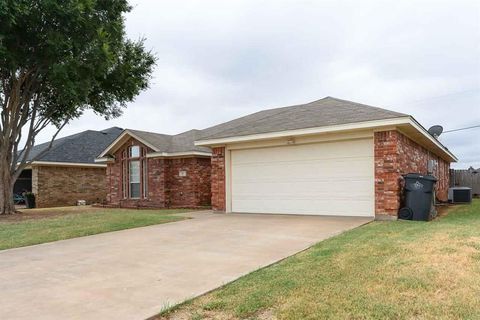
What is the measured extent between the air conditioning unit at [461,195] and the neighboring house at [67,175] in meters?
19.4

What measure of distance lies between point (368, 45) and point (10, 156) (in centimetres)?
1468

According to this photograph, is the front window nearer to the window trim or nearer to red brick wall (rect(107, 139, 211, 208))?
the window trim

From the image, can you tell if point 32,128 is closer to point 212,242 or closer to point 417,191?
point 212,242

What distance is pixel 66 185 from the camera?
22438 millimetres

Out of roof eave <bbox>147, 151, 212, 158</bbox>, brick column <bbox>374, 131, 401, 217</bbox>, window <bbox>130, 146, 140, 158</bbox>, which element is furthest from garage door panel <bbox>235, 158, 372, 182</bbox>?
window <bbox>130, 146, 140, 158</bbox>

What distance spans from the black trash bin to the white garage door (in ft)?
3.19

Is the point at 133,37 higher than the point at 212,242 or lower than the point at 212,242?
higher

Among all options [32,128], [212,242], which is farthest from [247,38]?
[32,128]

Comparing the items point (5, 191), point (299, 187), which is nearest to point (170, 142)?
point (5, 191)

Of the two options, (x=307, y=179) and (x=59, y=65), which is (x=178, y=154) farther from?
(x=307, y=179)

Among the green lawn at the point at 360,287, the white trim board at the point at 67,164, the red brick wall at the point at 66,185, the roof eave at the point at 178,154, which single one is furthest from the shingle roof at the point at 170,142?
the green lawn at the point at 360,287

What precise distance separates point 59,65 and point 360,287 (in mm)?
11520

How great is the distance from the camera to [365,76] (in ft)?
71.3

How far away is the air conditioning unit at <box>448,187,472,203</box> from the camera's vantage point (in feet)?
57.0
